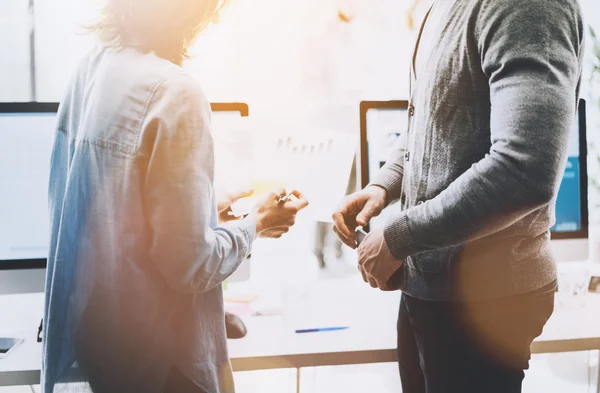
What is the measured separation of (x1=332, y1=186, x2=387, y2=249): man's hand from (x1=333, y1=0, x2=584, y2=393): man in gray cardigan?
0.19m

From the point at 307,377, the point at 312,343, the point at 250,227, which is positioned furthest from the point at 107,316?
the point at 307,377

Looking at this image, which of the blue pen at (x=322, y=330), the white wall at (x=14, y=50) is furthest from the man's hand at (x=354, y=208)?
the white wall at (x=14, y=50)

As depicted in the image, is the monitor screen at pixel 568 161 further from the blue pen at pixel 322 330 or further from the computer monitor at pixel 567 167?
the blue pen at pixel 322 330

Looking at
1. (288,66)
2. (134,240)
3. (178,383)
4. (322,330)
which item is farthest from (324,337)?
(288,66)

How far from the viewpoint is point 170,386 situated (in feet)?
2.70

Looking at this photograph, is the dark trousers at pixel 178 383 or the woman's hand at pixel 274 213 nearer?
the dark trousers at pixel 178 383

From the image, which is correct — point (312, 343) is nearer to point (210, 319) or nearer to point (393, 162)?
point (210, 319)

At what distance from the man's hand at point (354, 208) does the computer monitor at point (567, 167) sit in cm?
29

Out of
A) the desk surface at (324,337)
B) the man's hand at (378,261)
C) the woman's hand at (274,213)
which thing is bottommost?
the desk surface at (324,337)

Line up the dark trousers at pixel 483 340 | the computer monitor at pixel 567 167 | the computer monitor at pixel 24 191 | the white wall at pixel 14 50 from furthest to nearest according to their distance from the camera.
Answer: the white wall at pixel 14 50 → the computer monitor at pixel 567 167 → the computer monitor at pixel 24 191 → the dark trousers at pixel 483 340

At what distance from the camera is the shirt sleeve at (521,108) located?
68 centimetres

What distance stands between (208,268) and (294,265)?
104cm

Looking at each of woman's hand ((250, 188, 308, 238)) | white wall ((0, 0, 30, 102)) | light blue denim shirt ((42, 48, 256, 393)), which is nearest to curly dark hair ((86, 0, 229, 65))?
light blue denim shirt ((42, 48, 256, 393))

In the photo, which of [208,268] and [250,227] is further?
[250,227]
